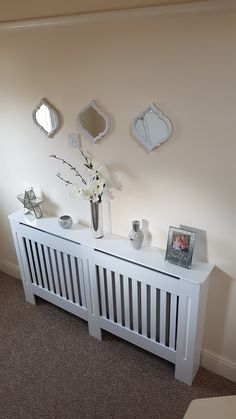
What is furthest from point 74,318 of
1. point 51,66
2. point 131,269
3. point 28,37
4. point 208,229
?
point 28,37

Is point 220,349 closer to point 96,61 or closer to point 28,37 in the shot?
point 96,61

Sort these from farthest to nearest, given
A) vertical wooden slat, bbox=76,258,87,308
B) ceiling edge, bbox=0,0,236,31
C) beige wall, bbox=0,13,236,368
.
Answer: vertical wooden slat, bbox=76,258,87,308 < beige wall, bbox=0,13,236,368 < ceiling edge, bbox=0,0,236,31

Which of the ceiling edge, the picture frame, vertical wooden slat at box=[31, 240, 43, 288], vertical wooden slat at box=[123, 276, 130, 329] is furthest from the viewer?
vertical wooden slat at box=[31, 240, 43, 288]

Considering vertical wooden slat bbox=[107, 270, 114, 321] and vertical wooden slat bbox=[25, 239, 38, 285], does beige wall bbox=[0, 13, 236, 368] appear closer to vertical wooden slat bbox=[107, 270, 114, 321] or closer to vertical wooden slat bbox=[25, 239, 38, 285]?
vertical wooden slat bbox=[107, 270, 114, 321]

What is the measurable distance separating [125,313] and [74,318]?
1.98ft

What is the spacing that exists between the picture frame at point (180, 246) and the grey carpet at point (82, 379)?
808 millimetres

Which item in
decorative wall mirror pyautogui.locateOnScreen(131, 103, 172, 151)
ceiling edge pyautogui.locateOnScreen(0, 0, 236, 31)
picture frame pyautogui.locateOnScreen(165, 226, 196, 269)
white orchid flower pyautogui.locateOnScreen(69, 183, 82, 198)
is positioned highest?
ceiling edge pyautogui.locateOnScreen(0, 0, 236, 31)

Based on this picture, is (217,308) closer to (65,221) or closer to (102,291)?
(102,291)

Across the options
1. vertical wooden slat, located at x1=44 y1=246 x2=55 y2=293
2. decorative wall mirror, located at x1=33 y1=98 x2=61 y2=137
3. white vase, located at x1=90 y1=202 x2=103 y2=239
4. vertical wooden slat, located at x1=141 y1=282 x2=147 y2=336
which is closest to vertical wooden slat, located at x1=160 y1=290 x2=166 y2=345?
vertical wooden slat, located at x1=141 y1=282 x2=147 y2=336

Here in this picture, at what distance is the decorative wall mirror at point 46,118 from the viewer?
1956 millimetres

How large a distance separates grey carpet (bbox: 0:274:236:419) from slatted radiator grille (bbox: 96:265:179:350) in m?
0.24

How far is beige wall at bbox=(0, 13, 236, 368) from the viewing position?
1407 millimetres

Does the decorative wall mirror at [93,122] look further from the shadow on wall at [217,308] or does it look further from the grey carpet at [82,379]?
the grey carpet at [82,379]

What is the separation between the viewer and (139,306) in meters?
1.96
